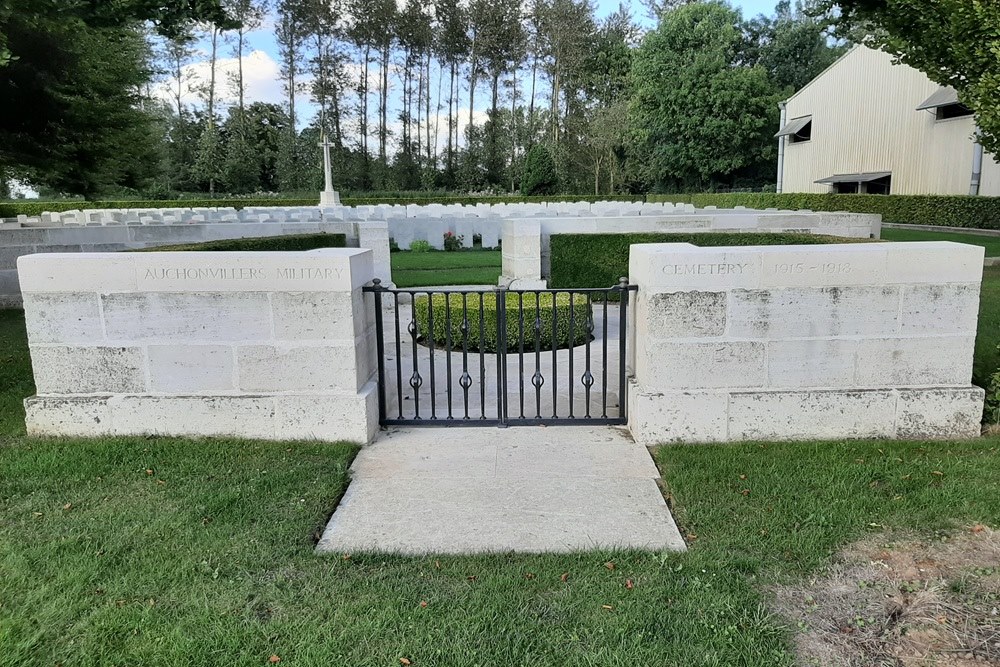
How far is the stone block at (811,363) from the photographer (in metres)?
4.43

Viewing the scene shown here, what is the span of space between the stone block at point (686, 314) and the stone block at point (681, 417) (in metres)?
0.40

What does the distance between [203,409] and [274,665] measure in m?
2.56

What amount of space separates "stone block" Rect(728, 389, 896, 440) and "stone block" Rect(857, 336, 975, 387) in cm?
12

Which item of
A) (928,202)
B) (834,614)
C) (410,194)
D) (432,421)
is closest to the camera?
(834,614)

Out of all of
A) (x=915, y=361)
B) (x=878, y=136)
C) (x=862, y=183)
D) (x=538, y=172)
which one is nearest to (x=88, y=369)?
(x=915, y=361)

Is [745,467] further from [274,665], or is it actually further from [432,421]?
[274,665]

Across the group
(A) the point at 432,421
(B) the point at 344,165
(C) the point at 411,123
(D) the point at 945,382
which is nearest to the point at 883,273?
(D) the point at 945,382

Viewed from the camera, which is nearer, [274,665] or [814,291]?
[274,665]

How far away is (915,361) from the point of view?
14.7 ft

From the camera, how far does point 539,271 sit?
32.6 ft

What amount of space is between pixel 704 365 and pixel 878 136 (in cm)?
2876

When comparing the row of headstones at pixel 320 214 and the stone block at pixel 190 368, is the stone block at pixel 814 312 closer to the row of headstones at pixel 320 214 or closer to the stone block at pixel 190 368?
the stone block at pixel 190 368

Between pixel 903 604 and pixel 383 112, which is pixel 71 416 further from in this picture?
pixel 383 112

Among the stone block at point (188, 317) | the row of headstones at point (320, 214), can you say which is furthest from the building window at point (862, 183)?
the stone block at point (188, 317)
